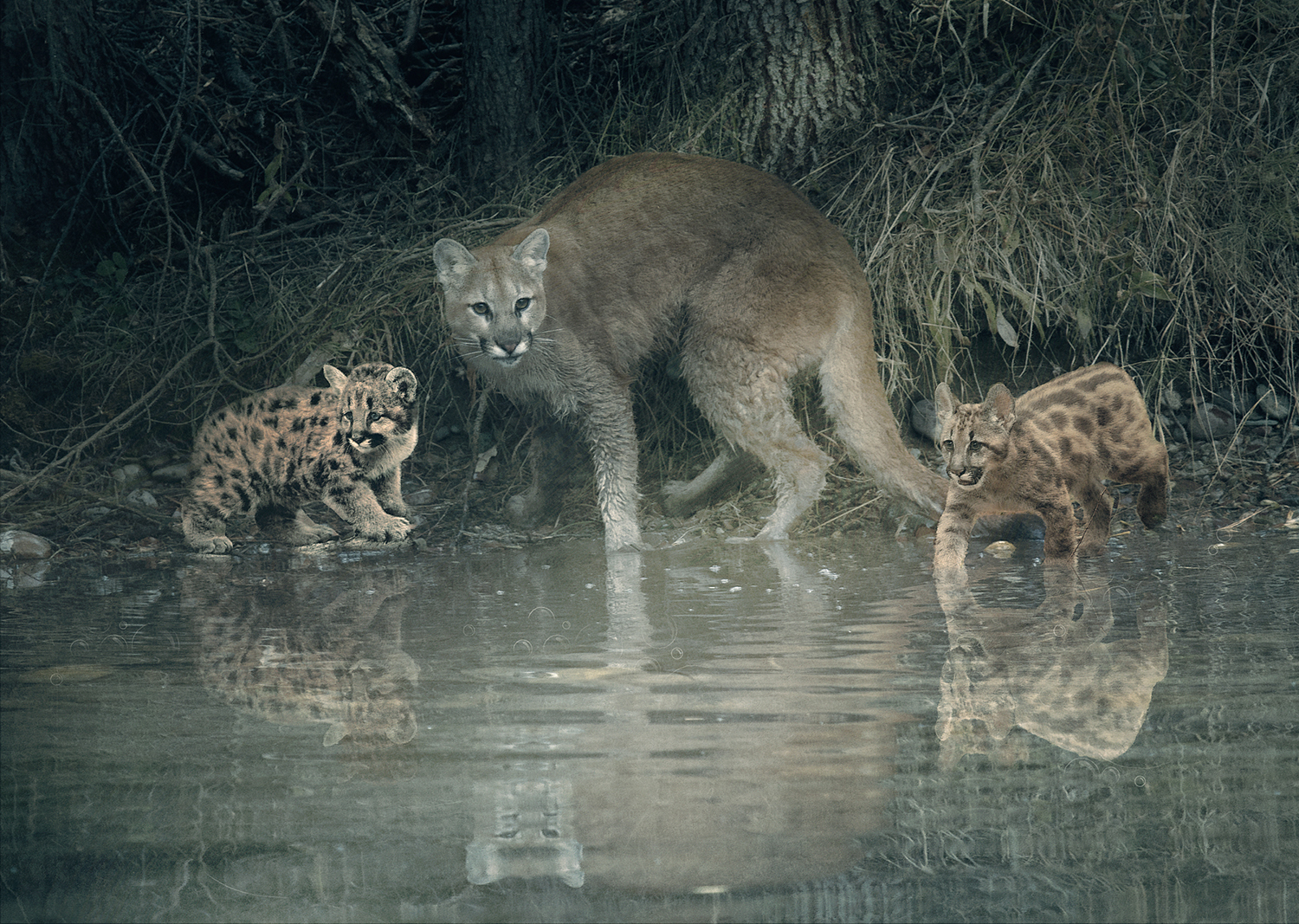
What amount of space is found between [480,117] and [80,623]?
3483 millimetres

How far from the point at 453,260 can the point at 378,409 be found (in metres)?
0.72

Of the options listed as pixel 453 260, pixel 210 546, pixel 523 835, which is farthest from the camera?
pixel 453 260

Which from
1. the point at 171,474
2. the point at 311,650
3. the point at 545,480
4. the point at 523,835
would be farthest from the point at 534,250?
the point at 523,835

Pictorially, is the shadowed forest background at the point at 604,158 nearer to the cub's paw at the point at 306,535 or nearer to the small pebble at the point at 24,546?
the small pebble at the point at 24,546

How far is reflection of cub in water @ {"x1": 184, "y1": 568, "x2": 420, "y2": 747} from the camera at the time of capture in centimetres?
255

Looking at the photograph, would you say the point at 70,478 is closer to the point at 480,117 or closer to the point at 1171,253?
the point at 480,117

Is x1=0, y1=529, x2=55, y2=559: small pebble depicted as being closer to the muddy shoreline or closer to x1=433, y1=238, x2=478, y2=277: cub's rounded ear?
the muddy shoreline

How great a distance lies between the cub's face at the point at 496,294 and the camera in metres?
4.78

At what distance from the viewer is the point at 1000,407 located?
4016mm

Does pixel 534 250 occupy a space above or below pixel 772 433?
above

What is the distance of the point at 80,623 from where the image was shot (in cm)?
350

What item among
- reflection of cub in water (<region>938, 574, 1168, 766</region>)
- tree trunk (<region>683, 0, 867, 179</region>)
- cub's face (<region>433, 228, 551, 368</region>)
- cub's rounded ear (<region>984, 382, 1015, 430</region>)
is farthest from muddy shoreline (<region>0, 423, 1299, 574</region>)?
tree trunk (<region>683, 0, 867, 179</region>)

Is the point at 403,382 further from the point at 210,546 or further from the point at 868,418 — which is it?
the point at 868,418

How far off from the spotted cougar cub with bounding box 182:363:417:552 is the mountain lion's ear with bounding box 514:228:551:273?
0.71 metres
